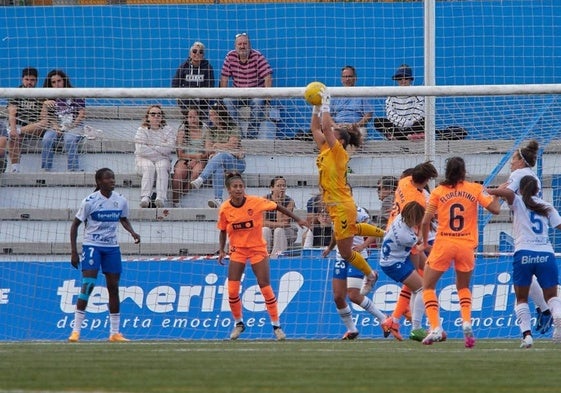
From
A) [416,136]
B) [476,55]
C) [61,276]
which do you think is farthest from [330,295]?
[476,55]

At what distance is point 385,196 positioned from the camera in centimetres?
1783

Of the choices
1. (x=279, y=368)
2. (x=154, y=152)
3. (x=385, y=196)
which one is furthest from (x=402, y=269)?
(x=279, y=368)

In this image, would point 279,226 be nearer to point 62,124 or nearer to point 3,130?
point 62,124

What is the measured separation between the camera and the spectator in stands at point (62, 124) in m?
18.3

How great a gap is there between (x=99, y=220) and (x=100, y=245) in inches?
12.7

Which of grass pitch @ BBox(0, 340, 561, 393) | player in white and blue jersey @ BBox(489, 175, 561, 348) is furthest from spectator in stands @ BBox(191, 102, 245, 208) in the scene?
player in white and blue jersey @ BBox(489, 175, 561, 348)

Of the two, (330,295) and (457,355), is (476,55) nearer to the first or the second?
(330,295)

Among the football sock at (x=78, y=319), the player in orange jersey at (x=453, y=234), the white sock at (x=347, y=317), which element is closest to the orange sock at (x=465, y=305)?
the player in orange jersey at (x=453, y=234)

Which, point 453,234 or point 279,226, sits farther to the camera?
point 279,226

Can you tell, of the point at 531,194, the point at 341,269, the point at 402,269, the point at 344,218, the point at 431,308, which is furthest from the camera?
the point at 341,269

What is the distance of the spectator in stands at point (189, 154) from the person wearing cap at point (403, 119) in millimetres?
2546

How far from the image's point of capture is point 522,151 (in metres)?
13.5

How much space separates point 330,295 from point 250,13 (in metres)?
5.72

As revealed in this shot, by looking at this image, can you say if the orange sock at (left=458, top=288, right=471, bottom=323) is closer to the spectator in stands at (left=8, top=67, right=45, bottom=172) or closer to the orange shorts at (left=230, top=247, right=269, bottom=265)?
the orange shorts at (left=230, top=247, right=269, bottom=265)
